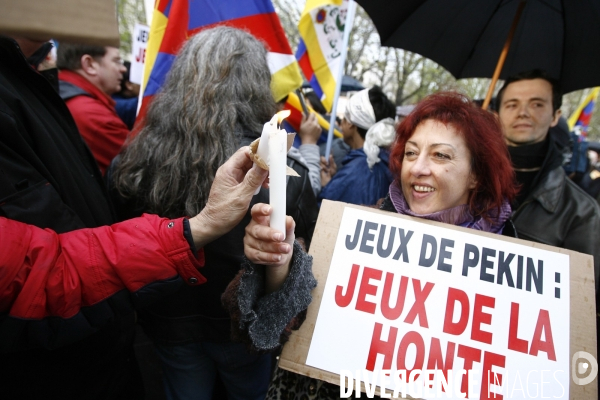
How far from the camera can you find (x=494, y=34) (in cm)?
232

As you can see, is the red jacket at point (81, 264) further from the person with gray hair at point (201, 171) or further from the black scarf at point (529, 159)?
the black scarf at point (529, 159)

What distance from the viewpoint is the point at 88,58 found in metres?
2.71

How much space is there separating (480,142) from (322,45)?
216 centimetres

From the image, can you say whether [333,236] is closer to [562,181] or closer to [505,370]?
[505,370]

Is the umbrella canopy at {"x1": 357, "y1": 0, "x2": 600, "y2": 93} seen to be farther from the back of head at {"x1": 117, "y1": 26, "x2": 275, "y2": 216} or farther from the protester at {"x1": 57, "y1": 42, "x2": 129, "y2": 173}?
the protester at {"x1": 57, "y1": 42, "x2": 129, "y2": 173}

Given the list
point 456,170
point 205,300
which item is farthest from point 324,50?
point 205,300

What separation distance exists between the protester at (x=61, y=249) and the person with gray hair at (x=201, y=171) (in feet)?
0.83

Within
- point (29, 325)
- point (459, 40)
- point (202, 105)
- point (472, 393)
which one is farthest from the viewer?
point (459, 40)

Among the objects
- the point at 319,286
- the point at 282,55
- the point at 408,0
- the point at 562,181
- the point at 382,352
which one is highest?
the point at 408,0

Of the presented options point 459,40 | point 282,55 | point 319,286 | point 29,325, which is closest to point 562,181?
point 459,40

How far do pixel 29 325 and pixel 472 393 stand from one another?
1261 mm

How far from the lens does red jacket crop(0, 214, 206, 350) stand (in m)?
0.93

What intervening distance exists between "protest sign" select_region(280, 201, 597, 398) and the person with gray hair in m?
0.44

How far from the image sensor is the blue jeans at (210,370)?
1638 millimetres
